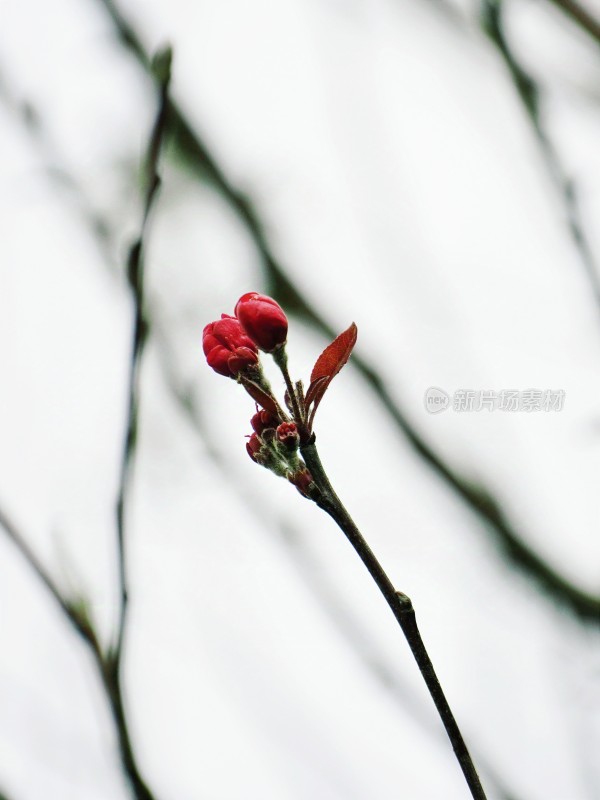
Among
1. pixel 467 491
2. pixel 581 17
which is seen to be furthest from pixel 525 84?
pixel 467 491

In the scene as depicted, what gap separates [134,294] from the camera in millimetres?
1086

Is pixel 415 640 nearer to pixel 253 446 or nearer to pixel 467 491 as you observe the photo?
pixel 253 446

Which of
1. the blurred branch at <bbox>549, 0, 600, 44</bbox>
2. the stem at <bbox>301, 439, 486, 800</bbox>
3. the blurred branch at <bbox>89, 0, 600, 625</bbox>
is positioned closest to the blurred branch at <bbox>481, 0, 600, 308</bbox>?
the blurred branch at <bbox>549, 0, 600, 44</bbox>

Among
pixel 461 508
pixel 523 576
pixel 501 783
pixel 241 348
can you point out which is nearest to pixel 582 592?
pixel 523 576

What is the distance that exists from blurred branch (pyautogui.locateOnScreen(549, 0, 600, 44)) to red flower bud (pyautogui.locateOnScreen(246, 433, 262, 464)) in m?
1.69

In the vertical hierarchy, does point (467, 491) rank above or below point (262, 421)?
above

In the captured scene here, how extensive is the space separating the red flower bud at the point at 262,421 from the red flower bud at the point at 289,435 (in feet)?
0.19

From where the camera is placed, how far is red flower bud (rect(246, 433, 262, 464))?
87 centimetres

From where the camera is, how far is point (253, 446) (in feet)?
2.90

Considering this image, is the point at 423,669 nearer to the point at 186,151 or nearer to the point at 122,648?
the point at 122,648

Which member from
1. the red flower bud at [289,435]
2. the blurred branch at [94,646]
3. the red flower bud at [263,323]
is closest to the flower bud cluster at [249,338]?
the red flower bud at [263,323]

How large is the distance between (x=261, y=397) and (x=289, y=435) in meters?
0.10

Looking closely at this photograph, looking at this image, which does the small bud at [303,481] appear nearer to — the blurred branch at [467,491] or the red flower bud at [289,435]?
the red flower bud at [289,435]

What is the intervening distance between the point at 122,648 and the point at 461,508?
1.81 meters
